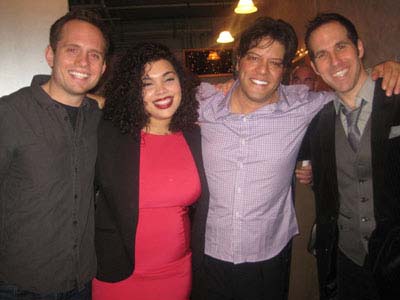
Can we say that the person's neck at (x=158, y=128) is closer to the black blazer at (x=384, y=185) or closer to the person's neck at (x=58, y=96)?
the person's neck at (x=58, y=96)

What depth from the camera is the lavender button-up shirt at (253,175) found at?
7.00ft

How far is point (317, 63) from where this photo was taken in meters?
2.14

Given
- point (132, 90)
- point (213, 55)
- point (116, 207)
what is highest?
point (213, 55)

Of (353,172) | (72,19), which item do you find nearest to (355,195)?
(353,172)

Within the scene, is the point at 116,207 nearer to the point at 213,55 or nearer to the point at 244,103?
the point at 244,103

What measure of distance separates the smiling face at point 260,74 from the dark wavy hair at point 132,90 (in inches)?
17.6

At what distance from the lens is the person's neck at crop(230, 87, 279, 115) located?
2.32 metres

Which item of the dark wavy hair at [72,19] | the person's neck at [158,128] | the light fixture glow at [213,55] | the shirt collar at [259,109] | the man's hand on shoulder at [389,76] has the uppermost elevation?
the light fixture glow at [213,55]

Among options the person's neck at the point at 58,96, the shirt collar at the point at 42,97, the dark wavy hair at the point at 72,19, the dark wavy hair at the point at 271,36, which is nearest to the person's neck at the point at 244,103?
the dark wavy hair at the point at 271,36

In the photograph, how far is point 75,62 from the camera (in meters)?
1.81

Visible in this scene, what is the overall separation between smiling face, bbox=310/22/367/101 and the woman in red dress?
89 centimetres

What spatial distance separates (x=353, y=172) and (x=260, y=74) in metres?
0.81

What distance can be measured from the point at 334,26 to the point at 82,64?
1477 mm

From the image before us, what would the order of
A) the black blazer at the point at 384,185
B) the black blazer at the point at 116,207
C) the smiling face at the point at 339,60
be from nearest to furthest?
the black blazer at the point at 384,185 → the black blazer at the point at 116,207 → the smiling face at the point at 339,60
